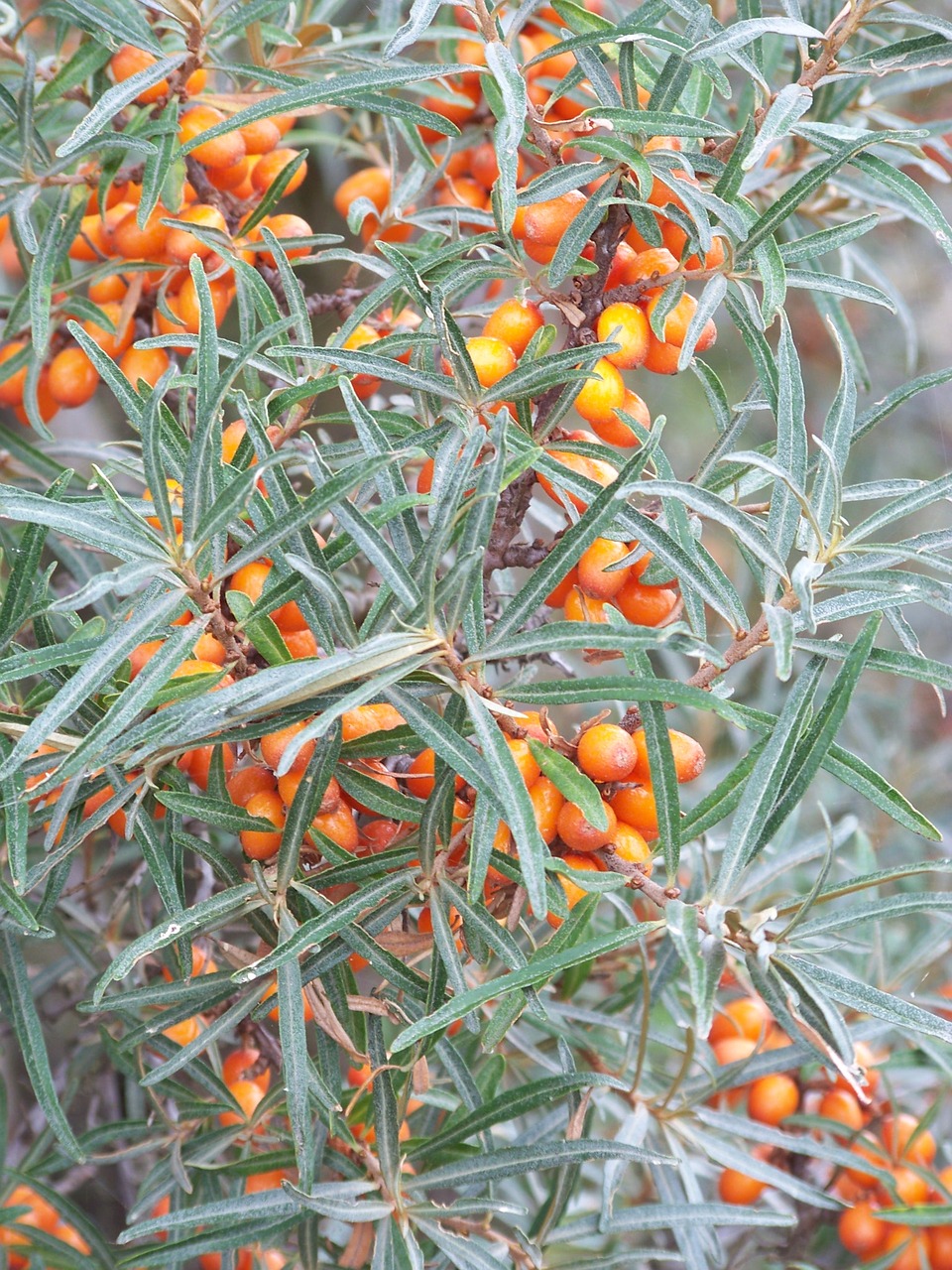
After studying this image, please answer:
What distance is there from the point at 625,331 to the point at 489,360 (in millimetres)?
83

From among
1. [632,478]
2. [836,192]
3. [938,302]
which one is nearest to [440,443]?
[632,478]

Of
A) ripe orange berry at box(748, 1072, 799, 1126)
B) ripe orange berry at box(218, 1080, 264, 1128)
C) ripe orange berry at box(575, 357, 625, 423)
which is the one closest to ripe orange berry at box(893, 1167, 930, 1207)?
ripe orange berry at box(748, 1072, 799, 1126)

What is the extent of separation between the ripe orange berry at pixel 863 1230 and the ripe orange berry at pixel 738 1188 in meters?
0.09

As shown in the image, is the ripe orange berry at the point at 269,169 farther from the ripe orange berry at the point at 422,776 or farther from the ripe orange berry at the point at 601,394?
the ripe orange berry at the point at 422,776

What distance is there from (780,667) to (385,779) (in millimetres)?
268

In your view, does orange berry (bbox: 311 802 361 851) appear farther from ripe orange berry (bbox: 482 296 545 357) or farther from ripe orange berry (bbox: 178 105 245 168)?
ripe orange berry (bbox: 178 105 245 168)

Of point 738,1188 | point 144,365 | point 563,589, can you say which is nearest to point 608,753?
point 563,589

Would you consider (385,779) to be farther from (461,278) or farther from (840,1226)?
(840,1226)

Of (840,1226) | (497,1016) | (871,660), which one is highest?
(871,660)

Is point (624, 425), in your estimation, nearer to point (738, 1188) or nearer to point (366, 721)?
point (366, 721)

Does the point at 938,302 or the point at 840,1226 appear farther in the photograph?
the point at 938,302

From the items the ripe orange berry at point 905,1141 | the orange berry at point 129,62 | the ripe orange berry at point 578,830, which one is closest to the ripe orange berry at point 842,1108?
the ripe orange berry at point 905,1141

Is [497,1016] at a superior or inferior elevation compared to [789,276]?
inferior

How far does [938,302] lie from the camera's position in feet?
8.44
